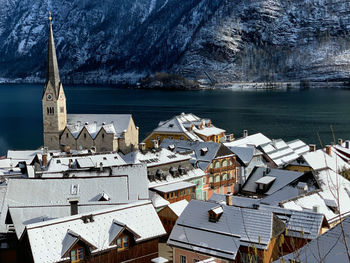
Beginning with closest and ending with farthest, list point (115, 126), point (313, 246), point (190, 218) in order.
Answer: point (313, 246)
point (190, 218)
point (115, 126)

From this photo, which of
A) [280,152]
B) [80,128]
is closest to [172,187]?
[280,152]

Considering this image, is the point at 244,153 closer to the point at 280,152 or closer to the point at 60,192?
the point at 280,152

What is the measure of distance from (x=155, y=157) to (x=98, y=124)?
95.7 feet

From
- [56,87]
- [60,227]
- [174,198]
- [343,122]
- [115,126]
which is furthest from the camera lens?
[343,122]

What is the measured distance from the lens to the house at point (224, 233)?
90.0ft

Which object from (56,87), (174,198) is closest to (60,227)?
(174,198)

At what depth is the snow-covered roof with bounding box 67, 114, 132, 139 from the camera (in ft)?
249

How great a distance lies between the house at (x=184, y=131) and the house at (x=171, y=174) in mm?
20448

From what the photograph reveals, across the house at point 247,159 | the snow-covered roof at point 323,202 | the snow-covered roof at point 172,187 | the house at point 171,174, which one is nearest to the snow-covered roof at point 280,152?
the house at point 247,159

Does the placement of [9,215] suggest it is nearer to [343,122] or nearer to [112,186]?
[112,186]

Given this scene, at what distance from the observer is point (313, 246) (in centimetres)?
1556

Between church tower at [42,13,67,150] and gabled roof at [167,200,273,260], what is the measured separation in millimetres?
52770

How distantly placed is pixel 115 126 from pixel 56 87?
13024 mm

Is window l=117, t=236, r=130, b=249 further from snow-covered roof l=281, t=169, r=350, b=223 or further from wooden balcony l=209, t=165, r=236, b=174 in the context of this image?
wooden balcony l=209, t=165, r=236, b=174
